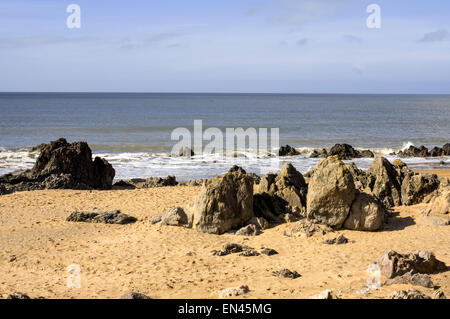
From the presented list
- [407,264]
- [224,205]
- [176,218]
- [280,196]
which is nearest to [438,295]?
[407,264]

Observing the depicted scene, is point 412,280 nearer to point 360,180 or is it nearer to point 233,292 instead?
point 233,292

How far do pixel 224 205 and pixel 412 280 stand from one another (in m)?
5.14

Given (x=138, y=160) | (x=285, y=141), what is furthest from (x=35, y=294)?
(x=285, y=141)

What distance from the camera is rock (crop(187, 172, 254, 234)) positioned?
12.5m

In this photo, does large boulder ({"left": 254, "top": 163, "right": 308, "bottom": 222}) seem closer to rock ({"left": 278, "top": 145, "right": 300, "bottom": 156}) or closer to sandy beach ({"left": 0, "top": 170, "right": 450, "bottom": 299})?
sandy beach ({"left": 0, "top": 170, "right": 450, "bottom": 299})

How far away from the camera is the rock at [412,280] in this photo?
27.2 ft

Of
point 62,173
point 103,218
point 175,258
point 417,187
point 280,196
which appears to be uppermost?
point 417,187

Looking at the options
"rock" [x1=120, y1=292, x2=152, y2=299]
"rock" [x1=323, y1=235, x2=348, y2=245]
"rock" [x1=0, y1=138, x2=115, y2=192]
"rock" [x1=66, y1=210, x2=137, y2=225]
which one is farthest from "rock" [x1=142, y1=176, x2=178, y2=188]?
"rock" [x1=120, y1=292, x2=152, y2=299]

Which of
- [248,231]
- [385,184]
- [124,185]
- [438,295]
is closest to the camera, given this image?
[438,295]

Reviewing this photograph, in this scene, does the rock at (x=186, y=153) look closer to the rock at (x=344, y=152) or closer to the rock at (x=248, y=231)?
the rock at (x=344, y=152)

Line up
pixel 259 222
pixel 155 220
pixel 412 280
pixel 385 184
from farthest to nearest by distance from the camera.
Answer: pixel 385 184
pixel 155 220
pixel 259 222
pixel 412 280

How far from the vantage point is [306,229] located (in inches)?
473
